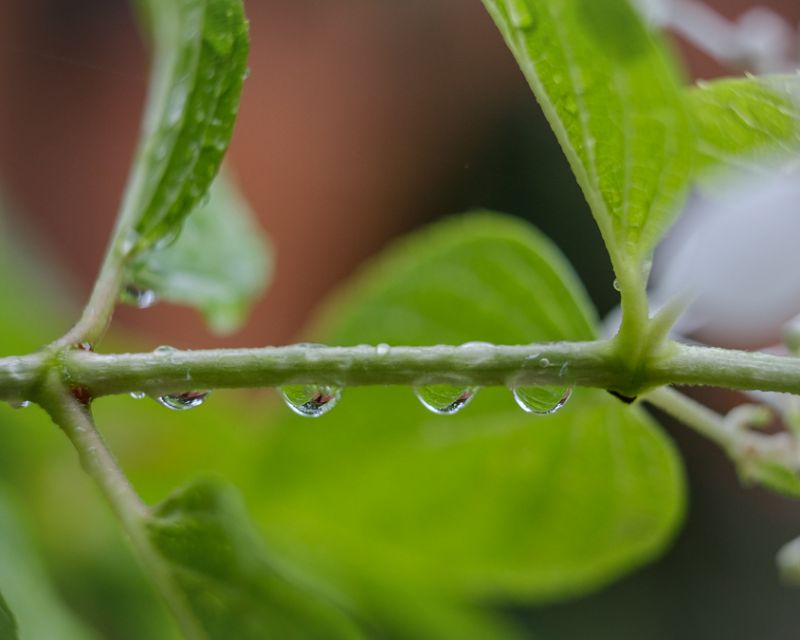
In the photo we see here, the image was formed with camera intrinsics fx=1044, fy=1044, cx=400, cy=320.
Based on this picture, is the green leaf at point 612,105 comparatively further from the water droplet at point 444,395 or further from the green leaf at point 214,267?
the green leaf at point 214,267

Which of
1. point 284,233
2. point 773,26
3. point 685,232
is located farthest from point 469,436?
point 284,233

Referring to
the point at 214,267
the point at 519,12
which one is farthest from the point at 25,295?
the point at 519,12

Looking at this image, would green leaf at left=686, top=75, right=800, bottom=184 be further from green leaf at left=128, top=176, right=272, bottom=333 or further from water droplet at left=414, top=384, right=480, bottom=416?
green leaf at left=128, top=176, right=272, bottom=333

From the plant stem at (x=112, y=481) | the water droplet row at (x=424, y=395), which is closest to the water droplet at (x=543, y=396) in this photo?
the water droplet row at (x=424, y=395)

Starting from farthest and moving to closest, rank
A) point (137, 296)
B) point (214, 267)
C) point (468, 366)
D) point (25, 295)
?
point (25, 295)
point (214, 267)
point (137, 296)
point (468, 366)

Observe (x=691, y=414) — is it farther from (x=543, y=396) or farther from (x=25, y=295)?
(x=25, y=295)

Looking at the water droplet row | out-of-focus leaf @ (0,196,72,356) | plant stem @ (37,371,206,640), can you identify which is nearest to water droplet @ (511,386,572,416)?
the water droplet row

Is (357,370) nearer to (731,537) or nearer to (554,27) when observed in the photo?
(554,27)
